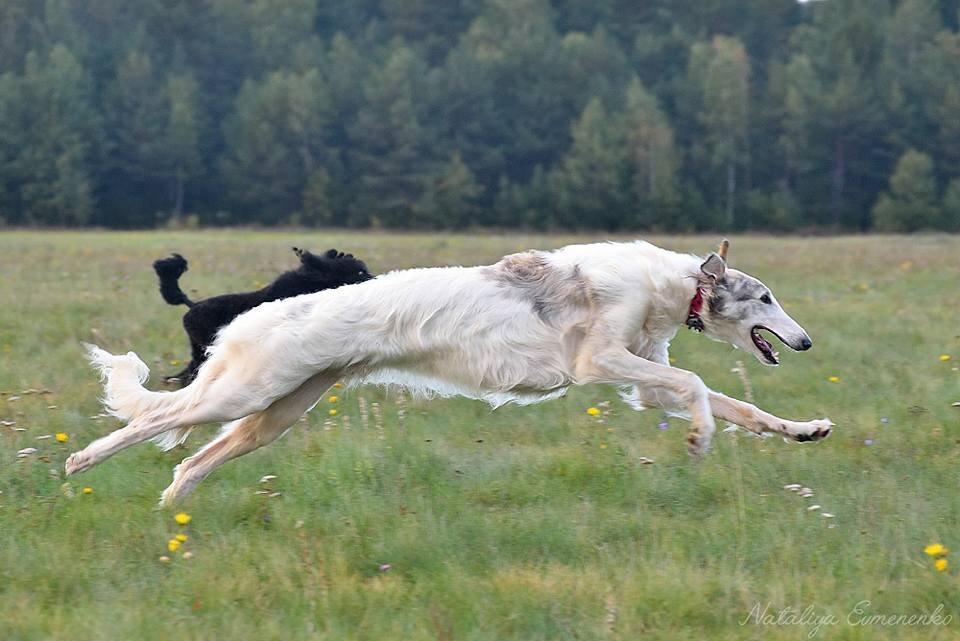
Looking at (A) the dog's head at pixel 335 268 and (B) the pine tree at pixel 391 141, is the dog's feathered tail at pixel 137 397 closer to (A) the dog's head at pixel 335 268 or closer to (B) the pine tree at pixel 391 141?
(A) the dog's head at pixel 335 268

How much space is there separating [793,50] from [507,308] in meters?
66.1

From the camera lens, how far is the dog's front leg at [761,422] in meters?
6.38

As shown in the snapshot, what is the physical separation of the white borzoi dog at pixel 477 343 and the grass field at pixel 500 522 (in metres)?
0.40

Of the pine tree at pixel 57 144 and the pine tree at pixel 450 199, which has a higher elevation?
the pine tree at pixel 57 144

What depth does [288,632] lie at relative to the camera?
4.69 meters

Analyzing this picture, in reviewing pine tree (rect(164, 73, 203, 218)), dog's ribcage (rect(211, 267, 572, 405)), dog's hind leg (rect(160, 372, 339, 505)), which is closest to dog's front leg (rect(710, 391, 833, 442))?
dog's ribcage (rect(211, 267, 572, 405))

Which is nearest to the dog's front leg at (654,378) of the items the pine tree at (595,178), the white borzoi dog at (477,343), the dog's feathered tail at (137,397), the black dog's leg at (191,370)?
the white borzoi dog at (477,343)

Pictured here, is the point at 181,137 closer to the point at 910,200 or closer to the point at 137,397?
the point at 910,200

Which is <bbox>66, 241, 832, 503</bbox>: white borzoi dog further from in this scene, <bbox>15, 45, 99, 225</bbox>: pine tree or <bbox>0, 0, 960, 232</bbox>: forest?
<bbox>15, 45, 99, 225</bbox>: pine tree

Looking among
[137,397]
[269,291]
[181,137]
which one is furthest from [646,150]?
[137,397]

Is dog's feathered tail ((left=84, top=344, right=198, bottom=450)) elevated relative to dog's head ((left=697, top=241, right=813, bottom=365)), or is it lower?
lower

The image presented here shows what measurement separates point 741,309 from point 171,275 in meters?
4.38

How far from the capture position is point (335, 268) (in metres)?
8.78

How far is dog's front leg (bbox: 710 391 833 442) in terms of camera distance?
6.38 meters
